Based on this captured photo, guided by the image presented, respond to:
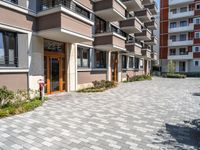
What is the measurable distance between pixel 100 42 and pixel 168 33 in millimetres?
28943

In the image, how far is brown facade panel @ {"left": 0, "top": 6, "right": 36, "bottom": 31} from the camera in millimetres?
7758

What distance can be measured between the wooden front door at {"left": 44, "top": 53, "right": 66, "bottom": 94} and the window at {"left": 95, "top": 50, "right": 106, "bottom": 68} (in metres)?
4.46

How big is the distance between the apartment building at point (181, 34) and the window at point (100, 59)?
22.9m

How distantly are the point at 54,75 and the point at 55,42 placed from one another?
2134 millimetres

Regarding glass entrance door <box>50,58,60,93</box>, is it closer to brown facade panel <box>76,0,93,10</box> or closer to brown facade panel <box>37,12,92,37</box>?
brown facade panel <box>37,12,92,37</box>

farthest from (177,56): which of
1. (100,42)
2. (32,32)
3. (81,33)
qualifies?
(32,32)

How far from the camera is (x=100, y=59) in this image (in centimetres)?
1633

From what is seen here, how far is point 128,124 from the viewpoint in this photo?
18.2 feet

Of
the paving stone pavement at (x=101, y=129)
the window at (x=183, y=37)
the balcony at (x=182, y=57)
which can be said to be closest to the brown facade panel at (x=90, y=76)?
the paving stone pavement at (x=101, y=129)

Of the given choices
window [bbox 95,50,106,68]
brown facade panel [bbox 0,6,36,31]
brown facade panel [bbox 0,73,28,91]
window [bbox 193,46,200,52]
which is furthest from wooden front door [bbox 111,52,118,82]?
window [bbox 193,46,200,52]

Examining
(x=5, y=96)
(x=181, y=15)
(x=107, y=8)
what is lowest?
(x=5, y=96)

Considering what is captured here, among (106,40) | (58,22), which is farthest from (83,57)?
(58,22)

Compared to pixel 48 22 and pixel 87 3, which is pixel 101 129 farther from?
pixel 87 3

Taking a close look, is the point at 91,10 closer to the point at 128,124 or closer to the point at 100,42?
the point at 100,42
